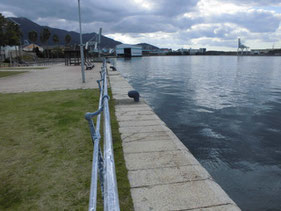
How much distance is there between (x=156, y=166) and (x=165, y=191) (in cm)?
85

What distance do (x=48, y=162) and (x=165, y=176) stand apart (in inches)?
99.6

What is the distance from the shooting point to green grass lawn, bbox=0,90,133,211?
136 inches

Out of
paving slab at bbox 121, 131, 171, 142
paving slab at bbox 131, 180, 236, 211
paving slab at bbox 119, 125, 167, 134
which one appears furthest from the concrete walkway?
paving slab at bbox 131, 180, 236, 211

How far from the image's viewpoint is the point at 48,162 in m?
4.61

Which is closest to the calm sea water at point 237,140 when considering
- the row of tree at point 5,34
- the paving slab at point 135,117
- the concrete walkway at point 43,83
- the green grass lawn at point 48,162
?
the paving slab at point 135,117

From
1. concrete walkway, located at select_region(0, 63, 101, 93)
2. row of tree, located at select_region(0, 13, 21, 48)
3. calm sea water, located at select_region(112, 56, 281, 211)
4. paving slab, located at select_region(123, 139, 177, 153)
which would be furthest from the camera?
row of tree, located at select_region(0, 13, 21, 48)

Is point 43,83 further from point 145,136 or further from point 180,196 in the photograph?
point 180,196

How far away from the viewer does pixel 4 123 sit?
23.9ft

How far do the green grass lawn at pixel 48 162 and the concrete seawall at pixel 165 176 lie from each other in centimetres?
25

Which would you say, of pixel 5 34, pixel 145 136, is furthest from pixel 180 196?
pixel 5 34

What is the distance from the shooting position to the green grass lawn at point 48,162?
3447 millimetres

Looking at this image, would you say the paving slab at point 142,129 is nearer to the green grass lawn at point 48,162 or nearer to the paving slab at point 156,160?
the green grass lawn at point 48,162

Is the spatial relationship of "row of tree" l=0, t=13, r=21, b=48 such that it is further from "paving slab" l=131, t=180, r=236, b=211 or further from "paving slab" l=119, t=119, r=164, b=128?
"paving slab" l=131, t=180, r=236, b=211

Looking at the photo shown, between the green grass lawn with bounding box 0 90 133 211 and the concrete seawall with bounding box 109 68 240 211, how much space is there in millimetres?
250
